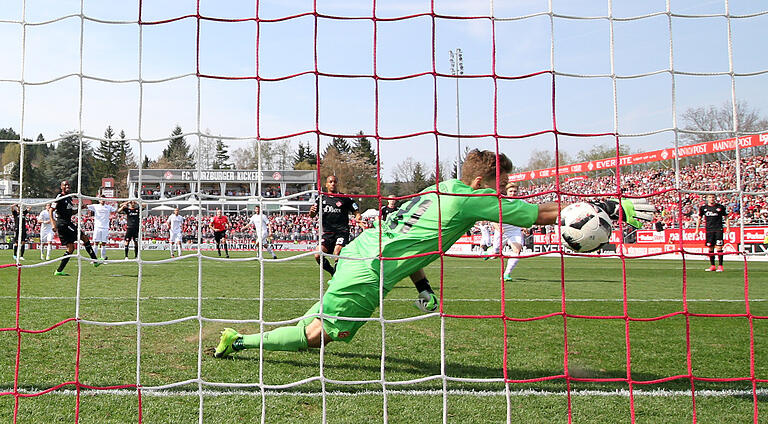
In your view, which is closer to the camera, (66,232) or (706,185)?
(66,232)

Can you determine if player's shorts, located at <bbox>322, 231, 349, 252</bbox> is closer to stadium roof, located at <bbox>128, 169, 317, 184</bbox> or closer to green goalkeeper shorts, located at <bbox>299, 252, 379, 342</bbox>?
green goalkeeper shorts, located at <bbox>299, 252, 379, 342</bbox>

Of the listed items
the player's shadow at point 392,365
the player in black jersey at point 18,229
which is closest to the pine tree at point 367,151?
the player's shadow at point 392,365

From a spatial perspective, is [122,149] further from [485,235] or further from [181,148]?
[485,235]

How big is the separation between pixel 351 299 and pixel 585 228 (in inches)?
58.6

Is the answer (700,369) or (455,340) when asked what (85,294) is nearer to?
(455,340)

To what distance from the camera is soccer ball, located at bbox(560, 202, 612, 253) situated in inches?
138

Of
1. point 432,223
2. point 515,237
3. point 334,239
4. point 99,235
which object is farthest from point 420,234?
point 99,235

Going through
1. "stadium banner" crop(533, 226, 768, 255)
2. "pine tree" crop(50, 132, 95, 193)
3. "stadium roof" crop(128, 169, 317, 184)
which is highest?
"stadium roof" crop(128, 169, 317, 184)

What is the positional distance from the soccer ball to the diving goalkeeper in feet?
0.34

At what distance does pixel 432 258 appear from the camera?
3838 millimetres

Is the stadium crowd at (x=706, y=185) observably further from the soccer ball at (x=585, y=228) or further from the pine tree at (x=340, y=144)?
the soccer ball at (x=585, y=228)

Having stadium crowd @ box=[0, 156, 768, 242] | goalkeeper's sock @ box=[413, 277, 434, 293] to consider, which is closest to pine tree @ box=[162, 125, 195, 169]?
goalkeeper's sock @ box=[413, 277, 434, 293]

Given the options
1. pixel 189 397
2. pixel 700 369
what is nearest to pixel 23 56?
pixel 189 397

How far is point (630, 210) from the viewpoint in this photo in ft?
12.2
